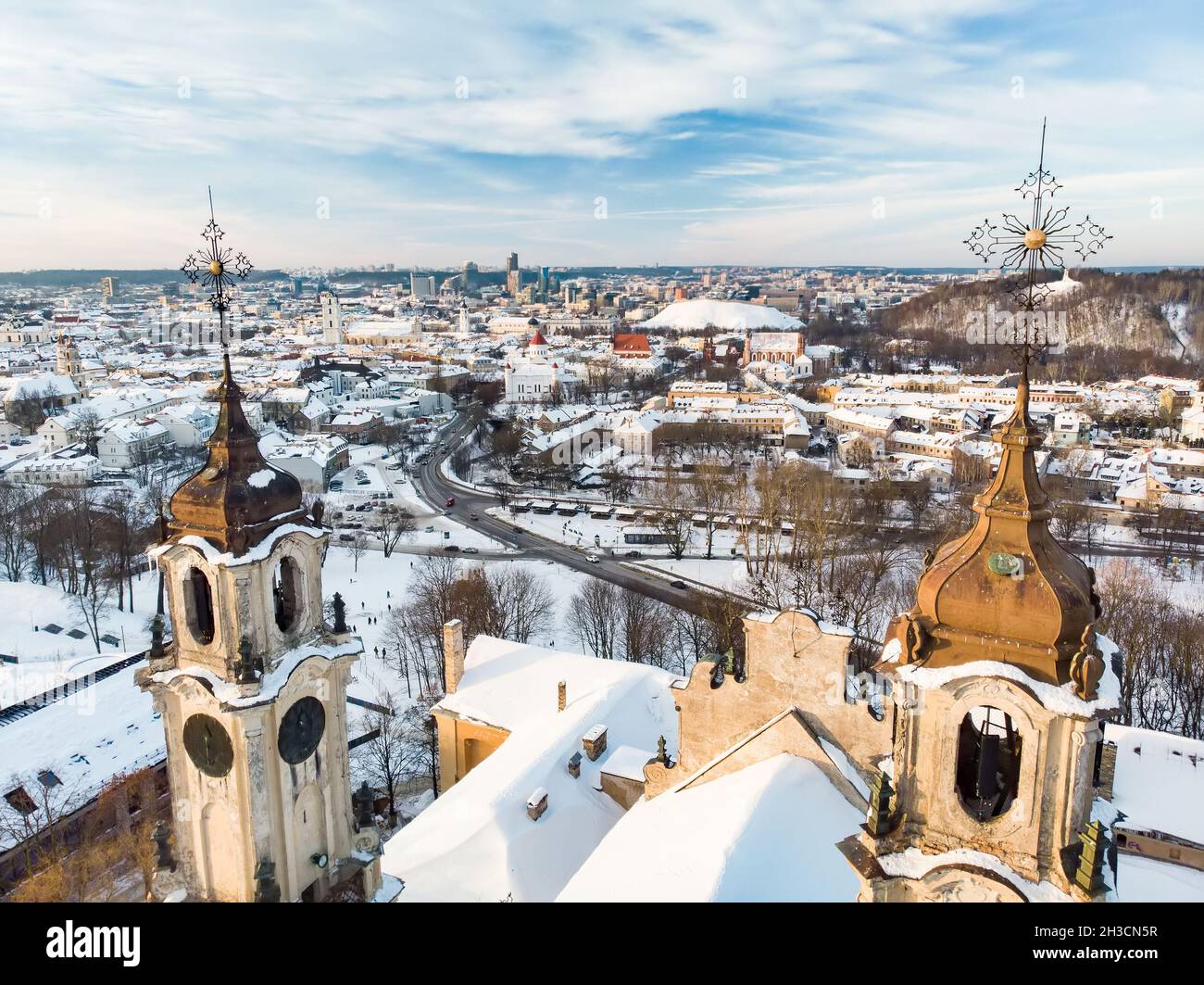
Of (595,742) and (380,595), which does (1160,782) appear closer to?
(595,742)

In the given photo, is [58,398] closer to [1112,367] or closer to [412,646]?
[412,646]

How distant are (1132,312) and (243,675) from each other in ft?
633

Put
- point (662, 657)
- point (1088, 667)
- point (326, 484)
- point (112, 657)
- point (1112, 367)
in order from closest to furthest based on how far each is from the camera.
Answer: point (1088, 667)
point (112, 657)
point (662, 657)
point (326, 484)
point (1112, 367)

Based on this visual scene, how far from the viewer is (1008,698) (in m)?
9.32

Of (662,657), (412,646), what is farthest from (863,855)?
(412,646)

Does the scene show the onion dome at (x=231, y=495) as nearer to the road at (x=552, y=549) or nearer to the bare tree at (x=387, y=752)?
the bare tree at (x=387, y=752)

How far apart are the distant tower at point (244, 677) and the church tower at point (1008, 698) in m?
9.08

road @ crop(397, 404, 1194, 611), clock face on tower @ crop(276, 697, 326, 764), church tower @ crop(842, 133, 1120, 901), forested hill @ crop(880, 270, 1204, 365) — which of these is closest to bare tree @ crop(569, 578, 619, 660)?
road @ crop(397, 404, 1194, 611)

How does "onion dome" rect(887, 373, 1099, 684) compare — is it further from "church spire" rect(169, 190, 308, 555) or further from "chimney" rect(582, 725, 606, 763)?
"chimney" rect(582, 725, 606, 763)

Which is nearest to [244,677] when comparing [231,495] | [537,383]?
[231,495]

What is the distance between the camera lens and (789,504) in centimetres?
6359

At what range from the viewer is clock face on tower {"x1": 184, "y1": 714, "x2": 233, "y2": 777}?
43.4 feet

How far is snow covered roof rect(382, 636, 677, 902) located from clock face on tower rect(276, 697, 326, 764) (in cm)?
474

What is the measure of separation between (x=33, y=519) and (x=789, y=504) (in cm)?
5513
